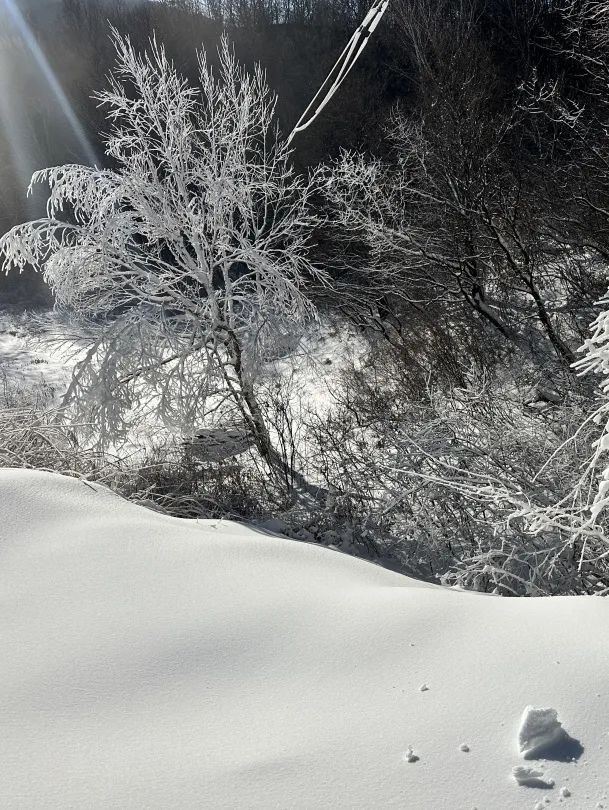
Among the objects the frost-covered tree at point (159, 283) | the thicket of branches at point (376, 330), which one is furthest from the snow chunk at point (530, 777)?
the frost-covered tree at point (159, 283)

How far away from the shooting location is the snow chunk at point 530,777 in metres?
1.39

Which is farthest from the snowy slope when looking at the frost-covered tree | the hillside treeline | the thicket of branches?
the hillside treeline

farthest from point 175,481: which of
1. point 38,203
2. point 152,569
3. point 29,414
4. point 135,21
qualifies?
point 135,21

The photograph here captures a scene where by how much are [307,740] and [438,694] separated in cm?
36

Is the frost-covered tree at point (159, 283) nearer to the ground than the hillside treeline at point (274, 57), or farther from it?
nearer to the ground

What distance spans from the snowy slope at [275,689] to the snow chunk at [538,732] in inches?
0.9

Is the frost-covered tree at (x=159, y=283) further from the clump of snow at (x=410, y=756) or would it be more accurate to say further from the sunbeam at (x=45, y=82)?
the sunbeam at (x=45, y=82)

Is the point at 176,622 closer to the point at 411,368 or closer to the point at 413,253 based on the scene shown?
the point at 411,368

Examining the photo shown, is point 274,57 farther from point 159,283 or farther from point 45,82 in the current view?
point 159,283

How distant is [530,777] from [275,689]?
707 mm

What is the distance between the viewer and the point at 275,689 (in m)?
1.83

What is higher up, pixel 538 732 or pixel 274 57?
pixel 274 57

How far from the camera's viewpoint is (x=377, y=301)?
1591cm

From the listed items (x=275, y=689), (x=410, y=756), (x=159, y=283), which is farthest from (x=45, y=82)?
(x=410, y=756)
